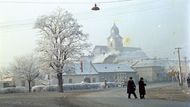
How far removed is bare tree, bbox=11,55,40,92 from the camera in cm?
9443

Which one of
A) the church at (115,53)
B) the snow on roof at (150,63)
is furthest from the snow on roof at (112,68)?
the snow on roof at (150,63)

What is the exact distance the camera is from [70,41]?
218 ft

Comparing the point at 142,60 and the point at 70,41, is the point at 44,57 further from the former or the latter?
the point at 142,60

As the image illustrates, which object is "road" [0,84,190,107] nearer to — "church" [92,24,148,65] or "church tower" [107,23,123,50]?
"church" [92,24,148,65]

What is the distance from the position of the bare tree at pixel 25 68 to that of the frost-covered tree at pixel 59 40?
25.9 m

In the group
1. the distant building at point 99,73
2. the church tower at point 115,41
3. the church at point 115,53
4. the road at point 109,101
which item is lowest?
the road at point 109,101

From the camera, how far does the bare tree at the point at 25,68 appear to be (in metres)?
94.4

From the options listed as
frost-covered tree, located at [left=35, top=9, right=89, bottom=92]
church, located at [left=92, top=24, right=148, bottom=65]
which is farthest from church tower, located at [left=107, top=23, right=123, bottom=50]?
frost-covered tree, located at [left=35, top=9, right=89, bottom=92]

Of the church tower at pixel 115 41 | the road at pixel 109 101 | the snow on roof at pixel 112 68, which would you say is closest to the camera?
the road at pixel 109 101

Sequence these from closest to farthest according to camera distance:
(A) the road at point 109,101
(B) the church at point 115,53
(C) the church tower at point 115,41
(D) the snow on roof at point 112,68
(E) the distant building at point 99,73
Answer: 1. (A) the road at point 109,101
2. (D) the snow on roof at point 112,68
3. (E) the distant building at point 99,73
4. (B) the church at point 115,53
5. (C) the church tower at point 115,41

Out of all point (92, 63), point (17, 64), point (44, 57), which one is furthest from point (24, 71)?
point (44, 57)

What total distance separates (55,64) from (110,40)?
199 ft

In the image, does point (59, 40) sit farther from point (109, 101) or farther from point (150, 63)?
point (109, 101)

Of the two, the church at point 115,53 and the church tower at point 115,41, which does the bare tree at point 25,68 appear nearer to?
the church at point 115,53
